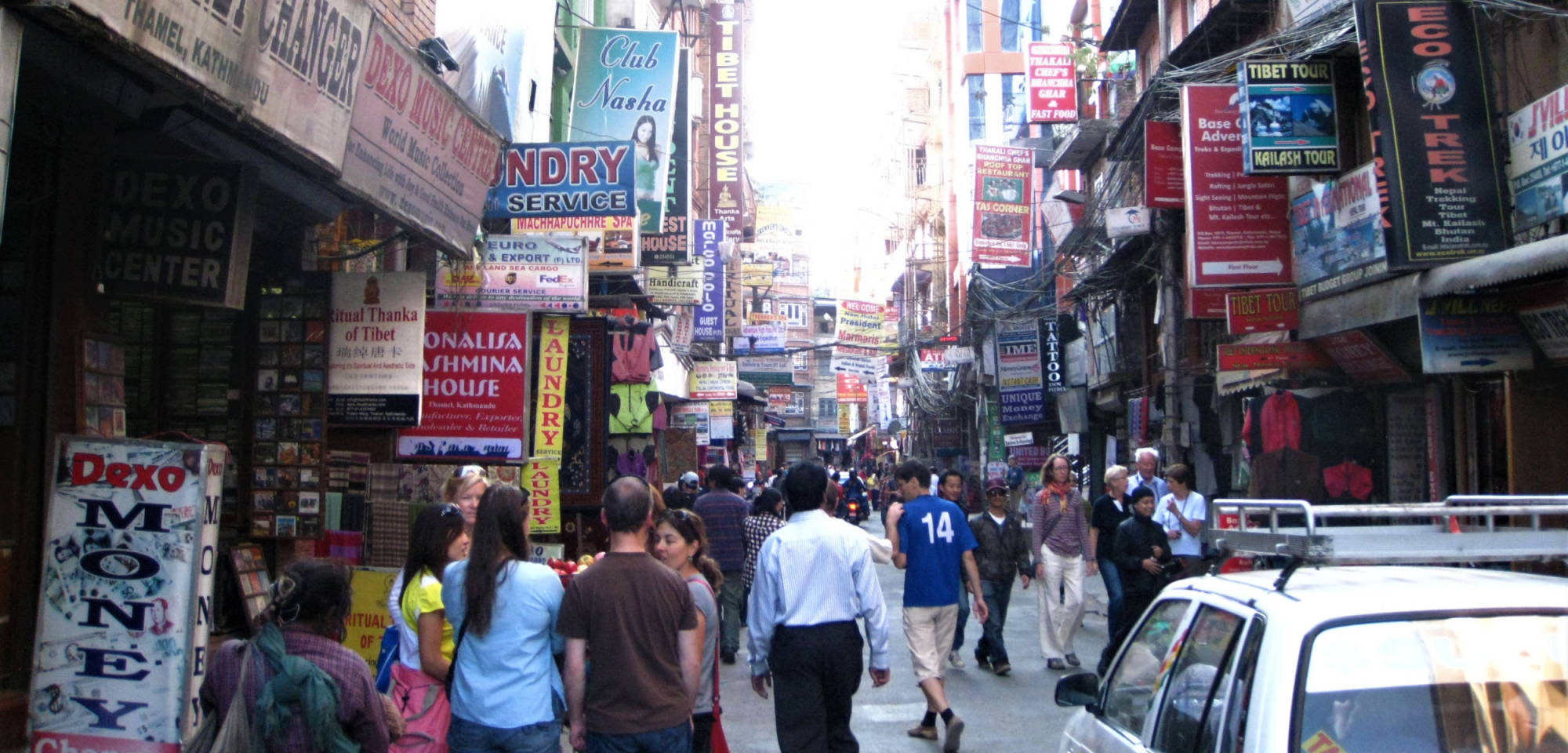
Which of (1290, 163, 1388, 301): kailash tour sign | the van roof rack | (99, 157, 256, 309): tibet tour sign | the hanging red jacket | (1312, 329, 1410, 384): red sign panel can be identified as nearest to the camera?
the van roof rack

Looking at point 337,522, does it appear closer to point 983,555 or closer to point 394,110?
point 394,110

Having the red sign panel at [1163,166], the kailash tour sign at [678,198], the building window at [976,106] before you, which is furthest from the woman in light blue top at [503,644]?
the building window at [976,106]

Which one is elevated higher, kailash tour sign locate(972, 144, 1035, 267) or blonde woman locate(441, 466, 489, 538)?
kailash tour sign locate(972, 144, 1035, 267)

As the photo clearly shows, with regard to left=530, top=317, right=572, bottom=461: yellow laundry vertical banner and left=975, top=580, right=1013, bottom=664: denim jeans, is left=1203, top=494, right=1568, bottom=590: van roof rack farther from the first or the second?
left=530, top=317, right=572, bottom=461: yellow laundry vertical banner

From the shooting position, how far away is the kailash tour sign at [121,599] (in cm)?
566

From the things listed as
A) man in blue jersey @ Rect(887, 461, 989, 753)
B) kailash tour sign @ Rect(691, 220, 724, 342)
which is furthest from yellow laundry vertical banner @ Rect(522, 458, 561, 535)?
kailash tour sign @ Rect(691, 220, 724, 342)

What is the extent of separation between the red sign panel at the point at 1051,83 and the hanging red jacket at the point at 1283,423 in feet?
41.4

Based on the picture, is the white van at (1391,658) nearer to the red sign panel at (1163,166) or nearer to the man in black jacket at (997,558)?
the man in black jacket at (997,558)

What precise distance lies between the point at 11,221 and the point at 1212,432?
16033 millimetres

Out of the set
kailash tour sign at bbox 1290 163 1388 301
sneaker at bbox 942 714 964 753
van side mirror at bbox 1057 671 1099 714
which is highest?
kailash tour sign at bbox 1290 163 1388 301

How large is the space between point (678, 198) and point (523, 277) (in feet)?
37.6

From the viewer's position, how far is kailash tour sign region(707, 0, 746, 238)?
3253 cm

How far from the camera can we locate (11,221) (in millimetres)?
6504

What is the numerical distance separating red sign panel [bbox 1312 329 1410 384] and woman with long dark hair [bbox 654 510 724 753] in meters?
8.93
